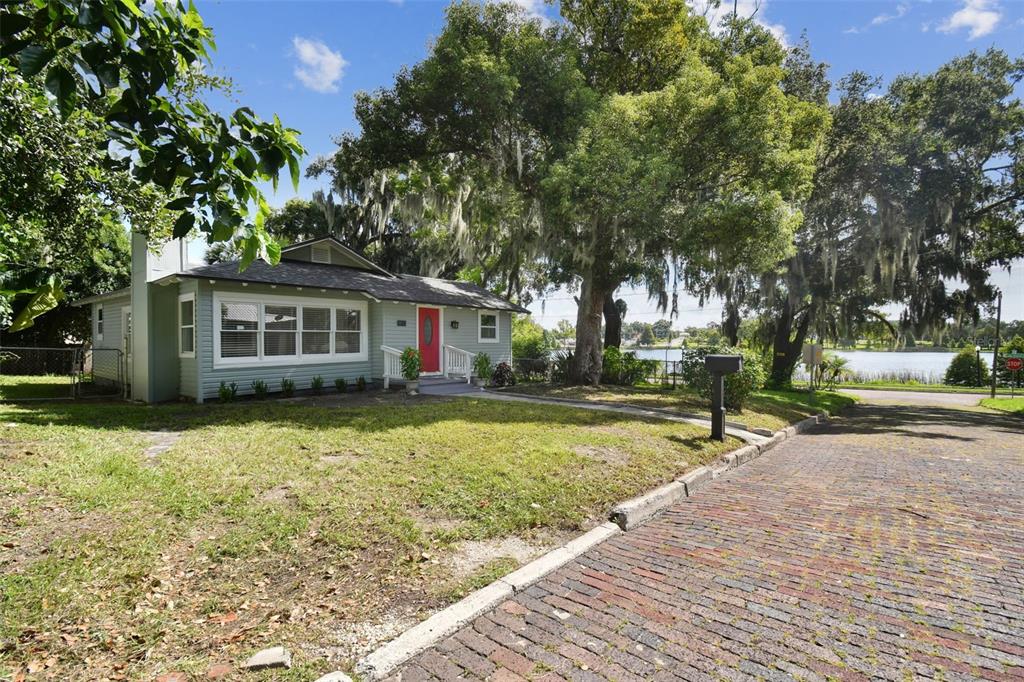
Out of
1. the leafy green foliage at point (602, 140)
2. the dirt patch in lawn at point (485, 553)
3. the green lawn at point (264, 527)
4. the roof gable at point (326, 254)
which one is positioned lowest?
the dirt patch in lawn at point (485, 553)

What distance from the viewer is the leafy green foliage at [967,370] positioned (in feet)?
107

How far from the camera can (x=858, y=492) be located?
577 cm

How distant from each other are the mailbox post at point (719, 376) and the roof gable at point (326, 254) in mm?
11462

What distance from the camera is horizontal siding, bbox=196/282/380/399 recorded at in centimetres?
1105

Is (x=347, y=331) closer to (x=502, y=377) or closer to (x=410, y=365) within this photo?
(x=410, y=365)

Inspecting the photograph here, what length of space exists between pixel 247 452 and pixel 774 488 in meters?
6.57

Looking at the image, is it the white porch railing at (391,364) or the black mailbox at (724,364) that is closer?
the black mailbox at (724,364)

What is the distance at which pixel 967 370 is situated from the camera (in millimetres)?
33812

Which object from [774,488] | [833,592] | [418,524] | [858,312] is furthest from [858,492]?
[858,312]

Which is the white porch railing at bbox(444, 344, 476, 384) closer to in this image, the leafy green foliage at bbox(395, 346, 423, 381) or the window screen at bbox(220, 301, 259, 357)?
the leafy green foliage at bbox(395, 346, 423, 381)

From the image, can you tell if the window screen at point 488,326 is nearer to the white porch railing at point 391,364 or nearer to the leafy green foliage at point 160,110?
the white porch railing at point 391,364

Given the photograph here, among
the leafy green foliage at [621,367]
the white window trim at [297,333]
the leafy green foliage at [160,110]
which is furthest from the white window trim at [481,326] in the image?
the leafy green foliage at [160,110]

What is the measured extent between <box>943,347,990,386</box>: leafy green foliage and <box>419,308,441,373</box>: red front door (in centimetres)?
3746

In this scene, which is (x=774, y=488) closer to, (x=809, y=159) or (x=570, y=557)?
(x=570, y=557)
